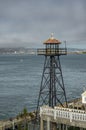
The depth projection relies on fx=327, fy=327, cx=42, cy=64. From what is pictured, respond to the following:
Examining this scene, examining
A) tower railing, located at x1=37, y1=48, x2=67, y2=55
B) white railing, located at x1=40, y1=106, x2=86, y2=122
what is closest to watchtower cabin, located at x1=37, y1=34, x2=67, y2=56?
tower railing, located at x1=37, y1=48, x2=67, y2=55

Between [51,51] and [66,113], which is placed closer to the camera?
[66,113]

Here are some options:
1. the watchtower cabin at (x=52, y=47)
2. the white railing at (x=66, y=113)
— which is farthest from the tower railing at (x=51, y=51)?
the white railing at (x=66, y=113)

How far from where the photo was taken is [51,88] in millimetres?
31188

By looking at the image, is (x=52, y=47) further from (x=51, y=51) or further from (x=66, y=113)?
(x=66, y=113)

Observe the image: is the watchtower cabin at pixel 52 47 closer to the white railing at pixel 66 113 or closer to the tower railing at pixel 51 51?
the tower railing at pixel 51 51

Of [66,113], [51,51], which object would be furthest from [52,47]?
[66,113]

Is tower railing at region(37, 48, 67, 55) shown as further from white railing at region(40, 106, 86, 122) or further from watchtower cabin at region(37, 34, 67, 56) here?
white railing at region(40, 106, 86, 122)

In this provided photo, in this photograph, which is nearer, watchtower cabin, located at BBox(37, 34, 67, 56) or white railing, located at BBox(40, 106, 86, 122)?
white railing, located at BBox(40, 106, 86, 122)

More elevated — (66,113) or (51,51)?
(51,51)

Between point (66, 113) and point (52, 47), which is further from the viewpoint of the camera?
point (52, 47)

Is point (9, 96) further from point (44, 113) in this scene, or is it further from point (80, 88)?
point (44, 113)

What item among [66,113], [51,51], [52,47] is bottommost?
[66,113]

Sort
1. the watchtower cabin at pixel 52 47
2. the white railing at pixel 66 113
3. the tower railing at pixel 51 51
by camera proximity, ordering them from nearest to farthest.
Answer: the white railing at pixel 66 113, the watchtower cabin at pixel 52 47, the tower railing at pixel 51 51

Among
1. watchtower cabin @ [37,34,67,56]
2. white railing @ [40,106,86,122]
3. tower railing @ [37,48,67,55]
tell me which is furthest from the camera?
tower railing @ [37,48,67,55]
